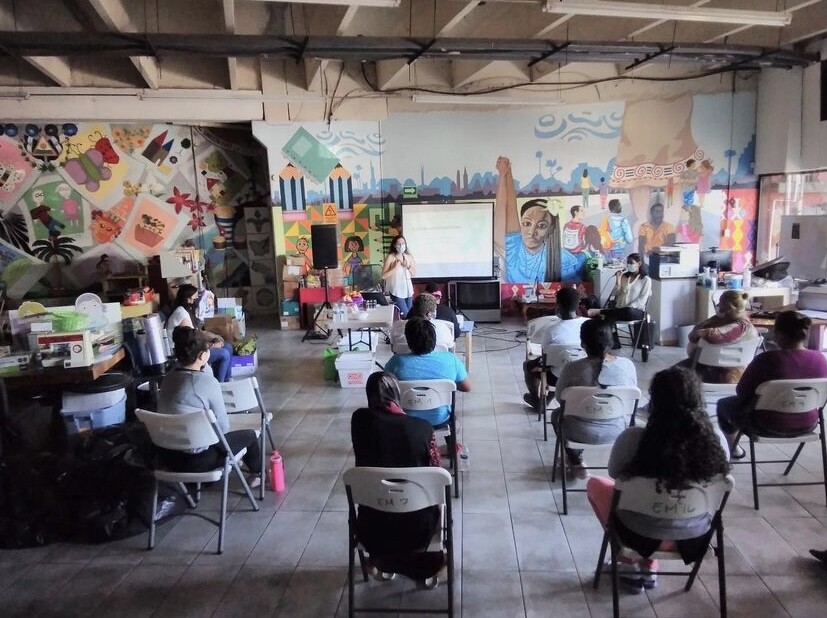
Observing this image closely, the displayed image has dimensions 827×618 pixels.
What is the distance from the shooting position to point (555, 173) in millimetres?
9070

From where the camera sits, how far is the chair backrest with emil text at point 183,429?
309cm

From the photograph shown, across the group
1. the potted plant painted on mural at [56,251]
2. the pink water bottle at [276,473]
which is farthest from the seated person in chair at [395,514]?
the potted plant painted on mural at [56,251]

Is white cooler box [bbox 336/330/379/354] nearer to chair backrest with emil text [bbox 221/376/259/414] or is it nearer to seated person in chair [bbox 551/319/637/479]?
chair backrest with emil text [bbox 221/376/259/414]

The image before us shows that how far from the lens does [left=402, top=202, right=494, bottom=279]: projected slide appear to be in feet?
29.9

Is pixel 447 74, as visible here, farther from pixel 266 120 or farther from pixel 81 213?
pixel 81 213

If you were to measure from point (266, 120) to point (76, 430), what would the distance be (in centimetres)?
566

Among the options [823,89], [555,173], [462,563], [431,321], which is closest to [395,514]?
[462,563]

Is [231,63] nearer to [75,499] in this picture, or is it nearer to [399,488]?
[75,499]

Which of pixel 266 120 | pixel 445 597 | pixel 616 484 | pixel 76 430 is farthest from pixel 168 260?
pixel 616 484

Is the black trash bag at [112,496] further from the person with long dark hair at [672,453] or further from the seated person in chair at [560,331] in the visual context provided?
the seated person in chair at [560,331]

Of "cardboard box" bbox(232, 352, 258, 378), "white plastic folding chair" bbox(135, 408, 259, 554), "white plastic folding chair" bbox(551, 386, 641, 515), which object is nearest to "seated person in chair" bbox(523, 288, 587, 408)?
"white plastic folding chair" bbox(551, 386, 641, 515)

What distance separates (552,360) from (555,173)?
213 inches

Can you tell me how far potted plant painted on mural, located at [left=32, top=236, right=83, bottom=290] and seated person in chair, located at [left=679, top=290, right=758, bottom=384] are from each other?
29.6ft

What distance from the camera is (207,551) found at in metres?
3.20
